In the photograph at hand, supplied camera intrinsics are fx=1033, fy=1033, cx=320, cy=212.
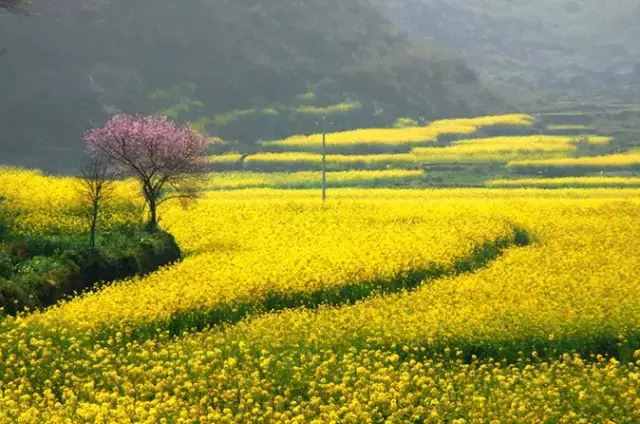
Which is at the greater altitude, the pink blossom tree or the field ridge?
the pink blossom tree

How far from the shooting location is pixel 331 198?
Result: 213ft

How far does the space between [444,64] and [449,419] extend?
133m

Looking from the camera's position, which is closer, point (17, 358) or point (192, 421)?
point (192, 421)

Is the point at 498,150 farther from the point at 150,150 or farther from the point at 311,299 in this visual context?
the point at 311,299

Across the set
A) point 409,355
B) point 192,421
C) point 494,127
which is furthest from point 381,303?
point 494,127

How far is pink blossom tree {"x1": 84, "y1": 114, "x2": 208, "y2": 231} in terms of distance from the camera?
130 feet

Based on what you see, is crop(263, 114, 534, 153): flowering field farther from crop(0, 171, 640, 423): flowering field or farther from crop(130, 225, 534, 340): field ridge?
crop(130, 225, 534, 340): field ridge

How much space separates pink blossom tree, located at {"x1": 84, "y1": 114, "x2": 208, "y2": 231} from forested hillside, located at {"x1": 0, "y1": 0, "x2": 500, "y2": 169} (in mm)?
48792

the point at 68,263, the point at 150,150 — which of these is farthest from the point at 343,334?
the point at 150,150

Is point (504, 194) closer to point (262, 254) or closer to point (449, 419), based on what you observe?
point (262, 254)

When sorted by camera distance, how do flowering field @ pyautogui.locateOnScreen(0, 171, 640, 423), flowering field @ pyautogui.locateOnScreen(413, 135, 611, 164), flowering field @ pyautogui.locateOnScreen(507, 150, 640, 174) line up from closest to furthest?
Result: 1. flowering field @ pyautogui.locateOnScreen(0, 171, 640, 423)
2. flowering field @ pyautogui.locateOnScreen(507, 150, 640, 174)
3. flowering field @ pyautogui.locateOnScreen(413, 135, 611, 164)

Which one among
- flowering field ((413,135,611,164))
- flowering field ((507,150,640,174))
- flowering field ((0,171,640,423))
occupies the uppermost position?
flowering field ((413,135,611,164))

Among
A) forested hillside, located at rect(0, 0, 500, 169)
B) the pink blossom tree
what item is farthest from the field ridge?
forested hillside, located at rect(0, 0, 500, 169)

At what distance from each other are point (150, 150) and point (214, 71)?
3298 inches
